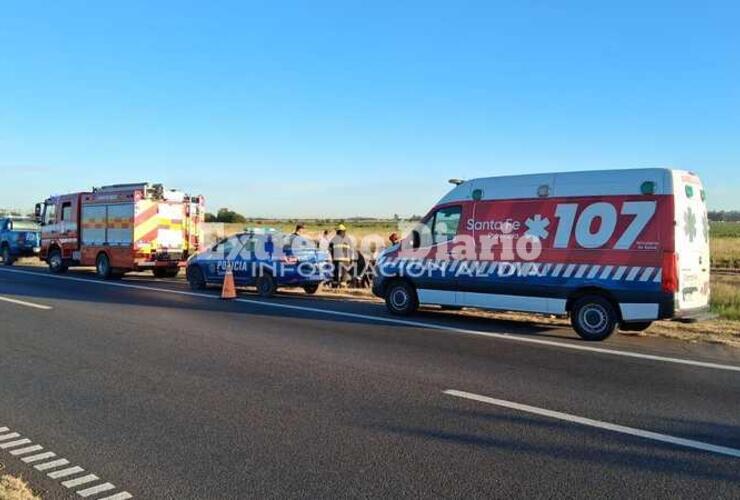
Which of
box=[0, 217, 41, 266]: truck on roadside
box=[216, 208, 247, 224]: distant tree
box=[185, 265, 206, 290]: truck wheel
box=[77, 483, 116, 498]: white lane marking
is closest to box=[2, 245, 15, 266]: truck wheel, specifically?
box=[0, 217, 41, 266]: truck on roadside

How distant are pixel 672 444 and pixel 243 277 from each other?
1254 cm

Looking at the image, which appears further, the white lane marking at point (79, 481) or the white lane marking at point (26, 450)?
the white lane marking at point (26, 450)

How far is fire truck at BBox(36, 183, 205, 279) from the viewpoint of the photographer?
20.5m

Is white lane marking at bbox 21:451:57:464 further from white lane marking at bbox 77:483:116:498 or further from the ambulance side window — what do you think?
the ambulance side window

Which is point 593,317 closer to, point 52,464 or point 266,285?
point 52,464

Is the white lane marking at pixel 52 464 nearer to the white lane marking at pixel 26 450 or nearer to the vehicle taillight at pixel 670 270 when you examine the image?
the white lane marking at pixel 26 450

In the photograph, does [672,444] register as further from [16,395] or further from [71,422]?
[16,395]

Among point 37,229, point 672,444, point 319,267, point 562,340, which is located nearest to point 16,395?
point 672,444

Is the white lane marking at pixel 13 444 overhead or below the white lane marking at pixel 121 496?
overhead

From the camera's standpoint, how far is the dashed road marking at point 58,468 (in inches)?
163

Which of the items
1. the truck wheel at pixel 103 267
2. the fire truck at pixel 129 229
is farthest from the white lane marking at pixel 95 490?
the truck wheel at pixel 103 267

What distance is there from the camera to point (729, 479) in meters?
4.30

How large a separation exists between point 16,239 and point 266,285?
1968 cm

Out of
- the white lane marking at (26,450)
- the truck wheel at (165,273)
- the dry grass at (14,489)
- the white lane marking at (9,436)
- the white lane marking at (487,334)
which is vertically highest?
the truck wheel at (165,273)
